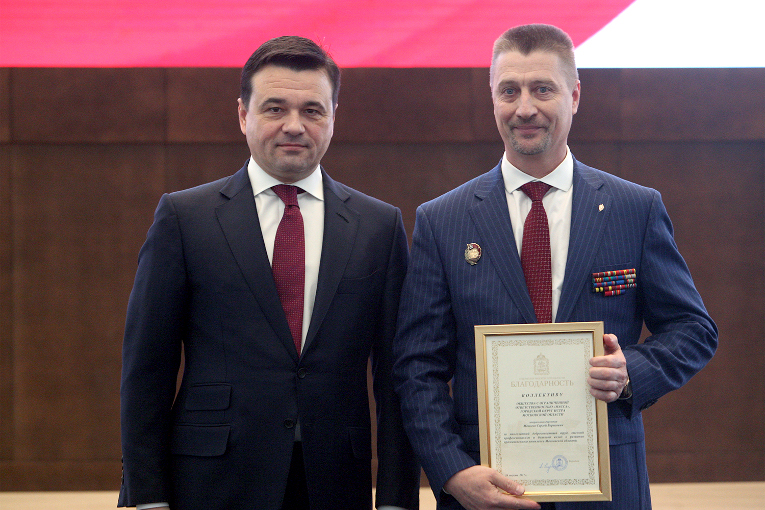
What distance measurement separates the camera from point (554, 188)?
164 centimetres

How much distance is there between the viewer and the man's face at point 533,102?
1.58 metres

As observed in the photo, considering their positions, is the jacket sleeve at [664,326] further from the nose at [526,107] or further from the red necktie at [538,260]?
the nose at [526,107]

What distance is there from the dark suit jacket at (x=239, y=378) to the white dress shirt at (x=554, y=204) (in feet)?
1.30

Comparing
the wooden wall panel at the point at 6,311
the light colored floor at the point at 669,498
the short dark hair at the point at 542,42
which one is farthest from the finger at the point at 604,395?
the wooden wall panel at the point at 6,311

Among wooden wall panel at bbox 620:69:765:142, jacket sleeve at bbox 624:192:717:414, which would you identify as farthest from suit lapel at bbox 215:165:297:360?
wooden wall panel at bbox 620:69:765:142

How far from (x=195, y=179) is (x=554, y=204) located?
8.55 feet

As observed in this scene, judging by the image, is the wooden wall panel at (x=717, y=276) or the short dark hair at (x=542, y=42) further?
the wooden wall panel at (x=717, y=276)

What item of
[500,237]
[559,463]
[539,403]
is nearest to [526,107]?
→ [500,237]

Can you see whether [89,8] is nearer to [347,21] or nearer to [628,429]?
[347,21]

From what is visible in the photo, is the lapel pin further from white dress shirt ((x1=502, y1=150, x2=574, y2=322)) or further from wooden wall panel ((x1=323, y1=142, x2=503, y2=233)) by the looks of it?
wooden wall panel ((x1=323, y1=142, x2=503, y2=233))

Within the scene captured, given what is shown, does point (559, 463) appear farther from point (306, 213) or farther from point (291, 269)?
point (306, 213)

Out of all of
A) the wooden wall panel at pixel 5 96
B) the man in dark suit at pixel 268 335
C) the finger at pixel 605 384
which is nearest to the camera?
the finger at pixel 605 384

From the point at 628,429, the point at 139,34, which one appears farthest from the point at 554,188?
the point at 139,34

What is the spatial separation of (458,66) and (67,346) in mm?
2667
